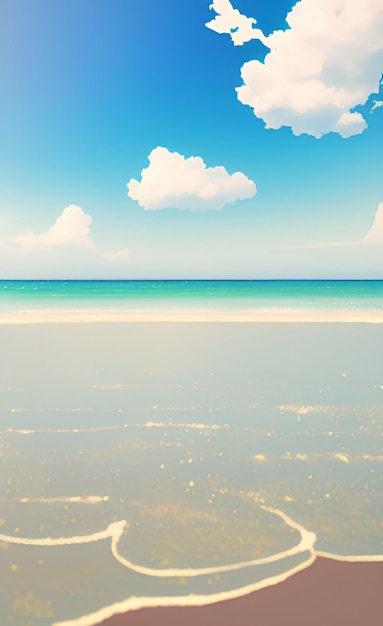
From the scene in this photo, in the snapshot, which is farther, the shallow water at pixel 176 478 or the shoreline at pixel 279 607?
the shallow water at pixel 176 478

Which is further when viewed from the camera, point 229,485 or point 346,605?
point 229,485

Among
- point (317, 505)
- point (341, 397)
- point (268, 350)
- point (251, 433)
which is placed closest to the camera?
point (317, 505)

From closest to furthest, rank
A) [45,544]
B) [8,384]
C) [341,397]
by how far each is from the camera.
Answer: [45,544] < [341,397] < [8,384]

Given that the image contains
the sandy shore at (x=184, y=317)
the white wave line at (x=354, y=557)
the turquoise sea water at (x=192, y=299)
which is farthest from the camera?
the turquoise sea water at (x=192, y=299)

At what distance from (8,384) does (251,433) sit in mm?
4270

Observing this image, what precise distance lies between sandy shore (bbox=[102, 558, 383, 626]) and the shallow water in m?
0.11

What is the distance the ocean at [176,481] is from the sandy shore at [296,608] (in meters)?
0.07

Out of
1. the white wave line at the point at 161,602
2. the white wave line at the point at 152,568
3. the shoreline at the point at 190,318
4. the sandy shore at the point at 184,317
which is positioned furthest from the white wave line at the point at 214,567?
the sandy shore at the point at 184,317

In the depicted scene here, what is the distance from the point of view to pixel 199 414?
496cm

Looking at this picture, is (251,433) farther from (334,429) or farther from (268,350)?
(268,350)

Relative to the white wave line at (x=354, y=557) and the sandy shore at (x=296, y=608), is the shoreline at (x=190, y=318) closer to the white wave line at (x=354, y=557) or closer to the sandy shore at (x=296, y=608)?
the white wave line at (x=354, y=557)

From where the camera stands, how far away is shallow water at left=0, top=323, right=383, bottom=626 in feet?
7.66

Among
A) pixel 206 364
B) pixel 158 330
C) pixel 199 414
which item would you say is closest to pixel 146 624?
pixel 199 414

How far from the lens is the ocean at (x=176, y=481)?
2299 mm
